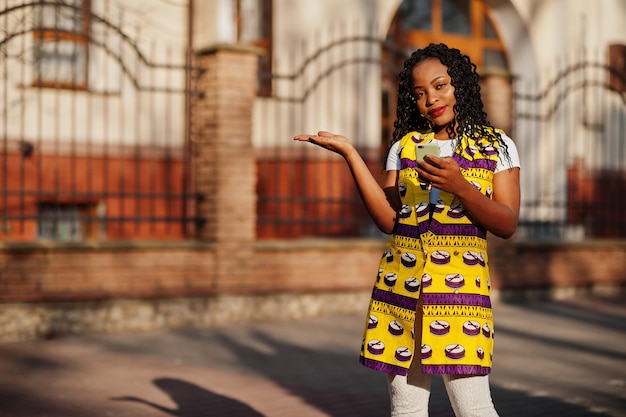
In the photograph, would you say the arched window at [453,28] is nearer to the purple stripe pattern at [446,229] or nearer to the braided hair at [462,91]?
the braided hair at [462,91]

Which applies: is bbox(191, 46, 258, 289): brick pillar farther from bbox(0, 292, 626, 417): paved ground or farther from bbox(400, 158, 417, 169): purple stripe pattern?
bbox(400, 158, 417, 169): purple stripe pattern

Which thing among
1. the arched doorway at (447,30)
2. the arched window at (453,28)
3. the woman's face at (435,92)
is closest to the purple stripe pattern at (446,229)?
the woman's face at (435,92)

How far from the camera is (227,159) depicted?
1080 centimetres

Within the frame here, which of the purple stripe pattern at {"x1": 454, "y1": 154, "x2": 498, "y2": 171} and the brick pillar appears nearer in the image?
the purple stripe pattern at {"x1": 454, "y1": 154, "x2": 498, "y2": 171}

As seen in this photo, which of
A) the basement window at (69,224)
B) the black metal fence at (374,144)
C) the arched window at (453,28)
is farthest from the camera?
the arched window at (453,28)

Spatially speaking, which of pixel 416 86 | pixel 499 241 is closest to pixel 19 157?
pixel 499 241

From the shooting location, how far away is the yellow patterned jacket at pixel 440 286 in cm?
364

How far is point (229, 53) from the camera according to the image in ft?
35.5

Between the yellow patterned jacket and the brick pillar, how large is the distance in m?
7.06

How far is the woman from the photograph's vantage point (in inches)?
143

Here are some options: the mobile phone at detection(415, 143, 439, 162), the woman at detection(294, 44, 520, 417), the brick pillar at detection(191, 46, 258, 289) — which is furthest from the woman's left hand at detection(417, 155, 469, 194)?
the brick pillar at detection(191, 46, 258, 289)

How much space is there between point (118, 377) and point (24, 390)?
787 millimetres

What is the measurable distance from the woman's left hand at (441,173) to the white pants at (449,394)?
2.34 ft

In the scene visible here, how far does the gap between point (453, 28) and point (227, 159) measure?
26.1 ft
